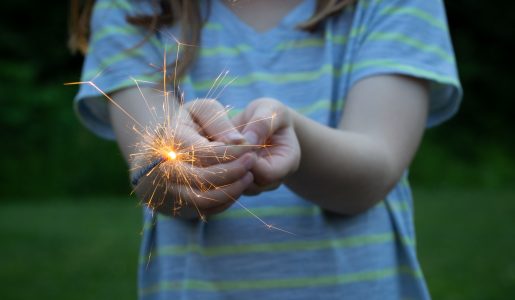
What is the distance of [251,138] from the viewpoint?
1007 mm

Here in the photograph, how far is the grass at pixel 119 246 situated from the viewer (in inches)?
157

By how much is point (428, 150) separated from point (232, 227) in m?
6.85

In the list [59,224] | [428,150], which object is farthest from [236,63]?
[428,150]

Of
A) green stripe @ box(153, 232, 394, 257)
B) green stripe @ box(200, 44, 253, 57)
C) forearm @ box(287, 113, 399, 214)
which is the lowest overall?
green stripe @ box(153, 232, 394, 257)

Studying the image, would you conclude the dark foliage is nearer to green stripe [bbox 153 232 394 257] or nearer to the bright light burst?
green stripe [bbox 153 232 394 257]

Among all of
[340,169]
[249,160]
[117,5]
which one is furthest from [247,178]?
[117,5]

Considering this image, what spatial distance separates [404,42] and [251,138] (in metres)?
0.47

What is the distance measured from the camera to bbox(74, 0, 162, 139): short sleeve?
1372 millimetres

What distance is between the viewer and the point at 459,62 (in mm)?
9633

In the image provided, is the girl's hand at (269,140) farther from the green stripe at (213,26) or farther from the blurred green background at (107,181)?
the blurred green background at (107,181)

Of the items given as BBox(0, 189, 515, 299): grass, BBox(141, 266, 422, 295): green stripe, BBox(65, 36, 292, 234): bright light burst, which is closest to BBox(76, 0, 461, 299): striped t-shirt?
BBox(141, 266, 422, 295): green stripe

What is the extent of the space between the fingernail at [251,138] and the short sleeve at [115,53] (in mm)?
388

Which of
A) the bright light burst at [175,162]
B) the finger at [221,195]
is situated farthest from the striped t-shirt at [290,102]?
the finger at [221,195]

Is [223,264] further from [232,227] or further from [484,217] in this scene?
[484,217]
